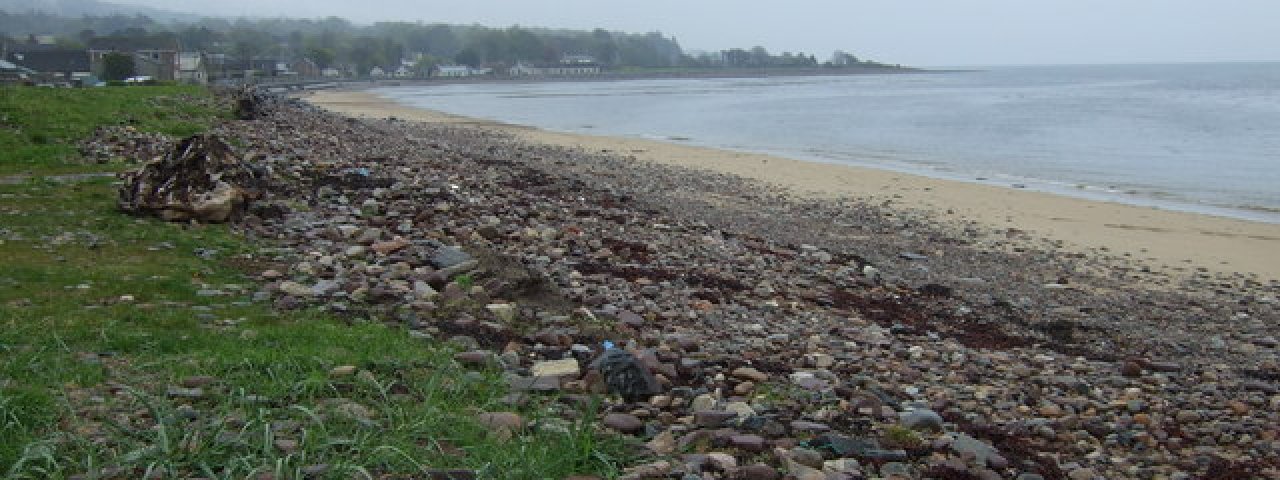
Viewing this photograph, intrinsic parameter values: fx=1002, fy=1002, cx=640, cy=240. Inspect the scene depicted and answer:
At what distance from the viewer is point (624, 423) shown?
19.0ft

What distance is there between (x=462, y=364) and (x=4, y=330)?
2.82 meters

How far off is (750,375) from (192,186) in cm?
701

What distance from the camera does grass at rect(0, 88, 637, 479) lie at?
4660 mm

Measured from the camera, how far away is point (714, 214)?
1908 cm

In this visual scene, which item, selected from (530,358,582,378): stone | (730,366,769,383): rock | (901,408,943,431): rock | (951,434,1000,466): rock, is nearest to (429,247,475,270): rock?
(530,358,582,378): stone

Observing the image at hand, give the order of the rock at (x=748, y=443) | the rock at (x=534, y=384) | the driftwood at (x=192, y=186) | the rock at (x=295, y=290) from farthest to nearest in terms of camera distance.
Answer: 1. the driftwood at (x=192, y=186)
2. the rock at (x=295, y=290)
3. the rock at (x=534, y=384)
4. the rock at (x=748, y=443)

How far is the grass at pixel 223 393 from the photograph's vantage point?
4660 mm

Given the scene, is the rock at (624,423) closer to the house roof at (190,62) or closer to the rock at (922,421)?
the rock at (922,421)

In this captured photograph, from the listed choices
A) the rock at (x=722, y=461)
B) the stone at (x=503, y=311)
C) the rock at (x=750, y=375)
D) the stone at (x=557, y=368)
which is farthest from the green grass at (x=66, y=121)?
the rock at (x=722, y=461)

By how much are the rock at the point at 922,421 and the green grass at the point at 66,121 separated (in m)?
12.2

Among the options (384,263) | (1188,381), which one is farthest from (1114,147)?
(384,263)

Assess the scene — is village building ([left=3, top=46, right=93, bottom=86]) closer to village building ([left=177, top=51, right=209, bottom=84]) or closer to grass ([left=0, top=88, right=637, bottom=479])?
village building ([left=177, top=51, right=209, bottom=84])

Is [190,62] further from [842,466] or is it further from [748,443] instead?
[842,466]

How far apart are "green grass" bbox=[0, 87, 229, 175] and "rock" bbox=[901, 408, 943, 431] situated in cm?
1224
